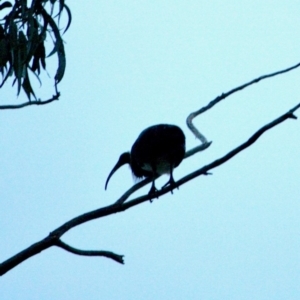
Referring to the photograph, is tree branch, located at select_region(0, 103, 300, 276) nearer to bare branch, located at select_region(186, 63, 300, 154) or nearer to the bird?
bare branch, located at select_region(186, 63, 300, 154)

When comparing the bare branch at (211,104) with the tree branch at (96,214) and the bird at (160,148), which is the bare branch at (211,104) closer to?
the tree branch at (96,214)

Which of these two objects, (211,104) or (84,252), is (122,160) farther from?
(84,252)

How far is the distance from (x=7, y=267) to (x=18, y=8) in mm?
2109

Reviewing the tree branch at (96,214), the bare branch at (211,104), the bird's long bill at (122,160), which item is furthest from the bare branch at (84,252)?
the bird's long bill at (122,160)

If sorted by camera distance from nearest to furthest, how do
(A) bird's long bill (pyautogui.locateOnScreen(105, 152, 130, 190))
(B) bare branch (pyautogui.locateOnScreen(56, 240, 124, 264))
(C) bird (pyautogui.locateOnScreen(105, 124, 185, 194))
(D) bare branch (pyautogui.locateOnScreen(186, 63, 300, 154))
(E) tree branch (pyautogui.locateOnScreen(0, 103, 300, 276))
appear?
(E) tree branch (pyautogui.locateOnScreen(0, 103, 300, 276)) < (B) bare branch (pyautogui.locateOnScreen(56, 240, 124, 264)) < (D) bare branch (pyautogui.locateOnScreen(186, 63, 300, 154)) < (C) bird (pyautogui.locateOnScreen(105, 124, 185, 194)) < (A) bird's long bill (pyautogui.locateOnScreen(105, 152, 130, 190))

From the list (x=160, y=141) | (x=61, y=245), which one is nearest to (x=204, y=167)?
(x=61, y=245)

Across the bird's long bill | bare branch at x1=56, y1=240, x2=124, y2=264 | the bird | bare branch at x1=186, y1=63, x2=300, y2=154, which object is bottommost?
bare branch at x1=56, y1=240, x2=124, y2=264

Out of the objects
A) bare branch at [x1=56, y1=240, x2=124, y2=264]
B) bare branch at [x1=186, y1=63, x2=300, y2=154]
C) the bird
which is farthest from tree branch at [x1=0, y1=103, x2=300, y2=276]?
the bird

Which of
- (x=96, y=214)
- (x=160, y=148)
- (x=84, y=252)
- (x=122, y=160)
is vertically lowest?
(x=84, y=252)

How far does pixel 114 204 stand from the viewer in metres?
4.68

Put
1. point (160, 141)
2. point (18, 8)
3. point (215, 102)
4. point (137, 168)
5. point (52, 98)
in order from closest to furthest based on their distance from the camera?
point (52, 98) → point (215, 102) → point (18, 8) → point (160, 141) → point (137, 168)

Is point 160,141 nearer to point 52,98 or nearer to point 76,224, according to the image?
point 52,98

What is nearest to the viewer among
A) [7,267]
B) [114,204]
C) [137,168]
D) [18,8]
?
[7,267]

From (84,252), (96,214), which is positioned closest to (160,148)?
(96,214)
